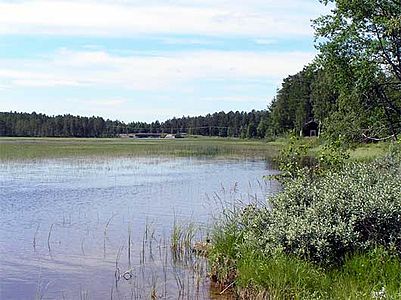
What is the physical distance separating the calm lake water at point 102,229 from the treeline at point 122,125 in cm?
7478

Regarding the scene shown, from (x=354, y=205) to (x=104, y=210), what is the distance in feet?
39.1

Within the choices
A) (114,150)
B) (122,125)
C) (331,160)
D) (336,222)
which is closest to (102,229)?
(331,160)

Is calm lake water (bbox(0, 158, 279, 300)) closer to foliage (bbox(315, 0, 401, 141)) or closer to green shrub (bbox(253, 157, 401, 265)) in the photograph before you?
green shrub (bbox(253, 157, 401, 265))

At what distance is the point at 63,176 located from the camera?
30.9m

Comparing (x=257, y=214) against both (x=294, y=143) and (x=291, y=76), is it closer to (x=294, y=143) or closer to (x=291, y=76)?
(x=294, y=143)

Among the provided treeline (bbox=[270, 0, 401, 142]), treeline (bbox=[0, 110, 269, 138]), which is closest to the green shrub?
treeline (bbox=[270, 0, 401, 142])

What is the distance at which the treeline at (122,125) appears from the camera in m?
104

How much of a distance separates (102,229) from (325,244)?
881 centimetres

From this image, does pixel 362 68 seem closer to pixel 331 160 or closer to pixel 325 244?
pixel 331 160

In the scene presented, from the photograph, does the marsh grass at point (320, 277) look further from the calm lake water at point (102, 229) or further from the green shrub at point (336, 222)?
the calm lake water at point (102, 229)

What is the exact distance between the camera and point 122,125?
136625mm

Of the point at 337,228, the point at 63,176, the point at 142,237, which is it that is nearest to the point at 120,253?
the point at 142,237

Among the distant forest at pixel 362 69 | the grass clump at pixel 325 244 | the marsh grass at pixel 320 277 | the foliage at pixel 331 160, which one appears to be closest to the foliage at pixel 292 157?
the foliage at pixel 331 160

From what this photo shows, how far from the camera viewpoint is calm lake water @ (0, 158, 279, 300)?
36.2 ft
